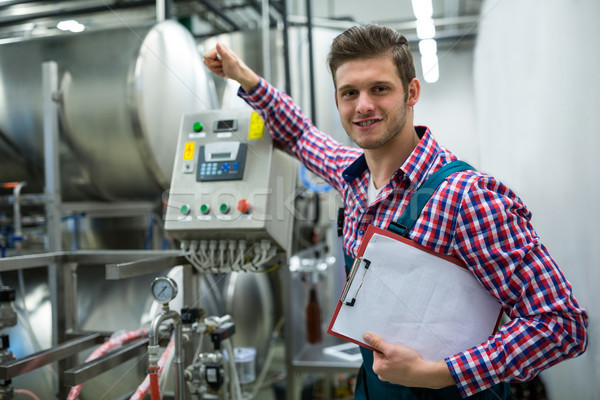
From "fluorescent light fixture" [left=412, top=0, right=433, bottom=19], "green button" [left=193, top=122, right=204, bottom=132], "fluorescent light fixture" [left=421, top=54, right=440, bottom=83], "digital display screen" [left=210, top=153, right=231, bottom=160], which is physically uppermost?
"fluorescent light fixture" [left=412, top=0, right=433, bottom=19]

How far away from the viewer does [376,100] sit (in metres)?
1.09

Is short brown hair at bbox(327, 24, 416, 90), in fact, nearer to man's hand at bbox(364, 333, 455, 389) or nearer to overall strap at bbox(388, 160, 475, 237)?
overall strap at bbox(388, 160, 475, 237)

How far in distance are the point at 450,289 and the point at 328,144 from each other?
639 millimetres

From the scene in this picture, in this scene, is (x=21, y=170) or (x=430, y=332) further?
(x=21, y=170)

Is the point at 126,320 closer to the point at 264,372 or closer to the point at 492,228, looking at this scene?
the point at 264,372

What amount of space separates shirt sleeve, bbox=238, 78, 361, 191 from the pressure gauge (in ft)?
1.81

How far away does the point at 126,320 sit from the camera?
225cm

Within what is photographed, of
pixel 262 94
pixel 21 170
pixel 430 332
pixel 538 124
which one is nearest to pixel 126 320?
pixel 21 170

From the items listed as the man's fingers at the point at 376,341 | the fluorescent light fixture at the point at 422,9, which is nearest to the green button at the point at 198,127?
the man's fingers at the point at 376,341


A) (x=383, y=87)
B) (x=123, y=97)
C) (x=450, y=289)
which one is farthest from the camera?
(x=123, y=97)

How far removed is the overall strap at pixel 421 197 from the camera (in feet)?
3.22

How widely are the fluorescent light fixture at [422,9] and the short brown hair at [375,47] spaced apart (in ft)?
13.1

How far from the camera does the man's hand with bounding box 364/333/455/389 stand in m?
0.91

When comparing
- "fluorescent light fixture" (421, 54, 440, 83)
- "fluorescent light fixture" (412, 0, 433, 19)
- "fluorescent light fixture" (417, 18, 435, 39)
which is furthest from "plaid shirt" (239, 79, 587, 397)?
"fluorescent light fixture" (412, 0, 433, 19)
